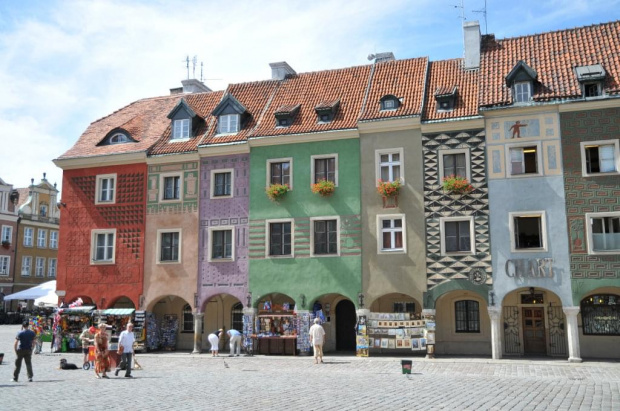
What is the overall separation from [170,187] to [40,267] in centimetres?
4134

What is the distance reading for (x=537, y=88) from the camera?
27797 millimetres

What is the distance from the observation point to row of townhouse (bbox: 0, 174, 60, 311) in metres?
63.8

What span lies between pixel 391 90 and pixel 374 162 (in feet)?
13.2

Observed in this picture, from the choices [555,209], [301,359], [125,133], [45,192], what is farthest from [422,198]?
[45,192]

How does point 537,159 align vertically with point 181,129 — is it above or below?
below

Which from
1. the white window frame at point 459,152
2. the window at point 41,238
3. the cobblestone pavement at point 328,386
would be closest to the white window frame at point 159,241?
the cobblestone pavement at point 328,386

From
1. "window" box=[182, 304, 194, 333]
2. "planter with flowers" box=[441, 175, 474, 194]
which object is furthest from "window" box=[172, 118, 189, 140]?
"planter with flowers" box=[441, 175, 474, 194]

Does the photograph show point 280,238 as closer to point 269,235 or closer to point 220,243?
point 269,235

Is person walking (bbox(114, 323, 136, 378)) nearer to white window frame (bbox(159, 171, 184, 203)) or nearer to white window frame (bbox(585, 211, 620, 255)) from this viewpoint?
white window frame (bbox(159, 171, 184, 203))

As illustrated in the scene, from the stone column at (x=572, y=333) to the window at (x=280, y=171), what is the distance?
13.7 meters

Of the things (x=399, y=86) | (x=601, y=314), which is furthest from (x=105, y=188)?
(x=601, y=314)

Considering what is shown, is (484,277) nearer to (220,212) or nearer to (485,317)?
(485,317)

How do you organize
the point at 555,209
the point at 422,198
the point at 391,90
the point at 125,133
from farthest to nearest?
the point at 125,133, the point at 391,90, the point at 422,198, the point at 555,209

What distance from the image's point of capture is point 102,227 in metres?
34.1
